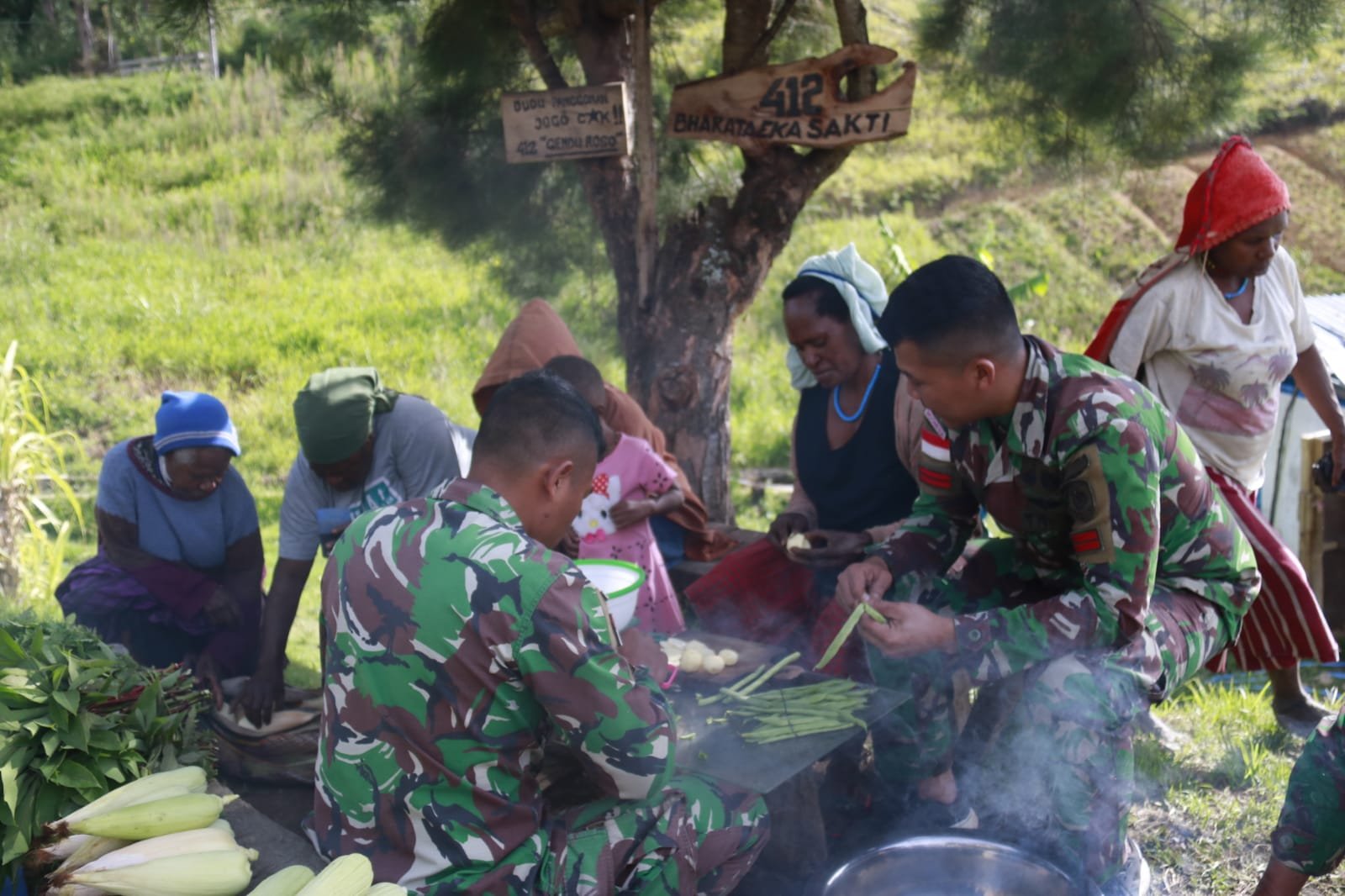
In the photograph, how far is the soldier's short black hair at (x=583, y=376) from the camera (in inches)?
152

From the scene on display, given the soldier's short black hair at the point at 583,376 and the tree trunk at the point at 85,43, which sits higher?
the tree trunk at the point at 85,43

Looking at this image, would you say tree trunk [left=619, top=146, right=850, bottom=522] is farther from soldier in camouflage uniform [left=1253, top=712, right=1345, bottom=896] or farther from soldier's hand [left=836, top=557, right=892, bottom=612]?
soldier in camouflage uniform [left=1253, top=712, right=1345, bottom=896]

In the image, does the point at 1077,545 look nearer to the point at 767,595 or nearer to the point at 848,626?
the point at 848,626

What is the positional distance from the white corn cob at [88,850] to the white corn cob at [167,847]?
3 cm

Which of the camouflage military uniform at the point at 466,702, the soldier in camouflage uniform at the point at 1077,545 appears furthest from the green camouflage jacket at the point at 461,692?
the soldier in camouflage uniform at the point at 1077,545

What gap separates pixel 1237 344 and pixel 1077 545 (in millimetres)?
1427

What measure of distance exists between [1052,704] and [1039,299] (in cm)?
874

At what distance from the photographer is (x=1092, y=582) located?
2.64 metres

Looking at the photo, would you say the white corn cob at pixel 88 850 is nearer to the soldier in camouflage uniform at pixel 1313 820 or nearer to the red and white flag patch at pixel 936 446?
the red and white flag patch at pixel 936 446

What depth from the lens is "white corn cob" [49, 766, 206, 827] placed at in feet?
7.56

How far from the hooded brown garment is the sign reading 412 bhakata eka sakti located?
2.18 feet

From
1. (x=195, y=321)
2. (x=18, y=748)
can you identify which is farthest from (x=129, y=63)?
(x=18, y=748)

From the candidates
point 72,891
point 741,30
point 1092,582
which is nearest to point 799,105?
point 741,30

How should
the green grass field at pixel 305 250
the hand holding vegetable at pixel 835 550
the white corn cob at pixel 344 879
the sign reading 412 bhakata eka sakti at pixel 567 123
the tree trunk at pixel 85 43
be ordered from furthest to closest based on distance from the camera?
the tree trunk at pixel 85 43 → the green grass field at pixel 305 250 → the sign reading 412 bhakata eka sakti at pixel 567 123 → the hand holding vegetable at pixel 835 550 → the white corn cob at pixel 344 879
